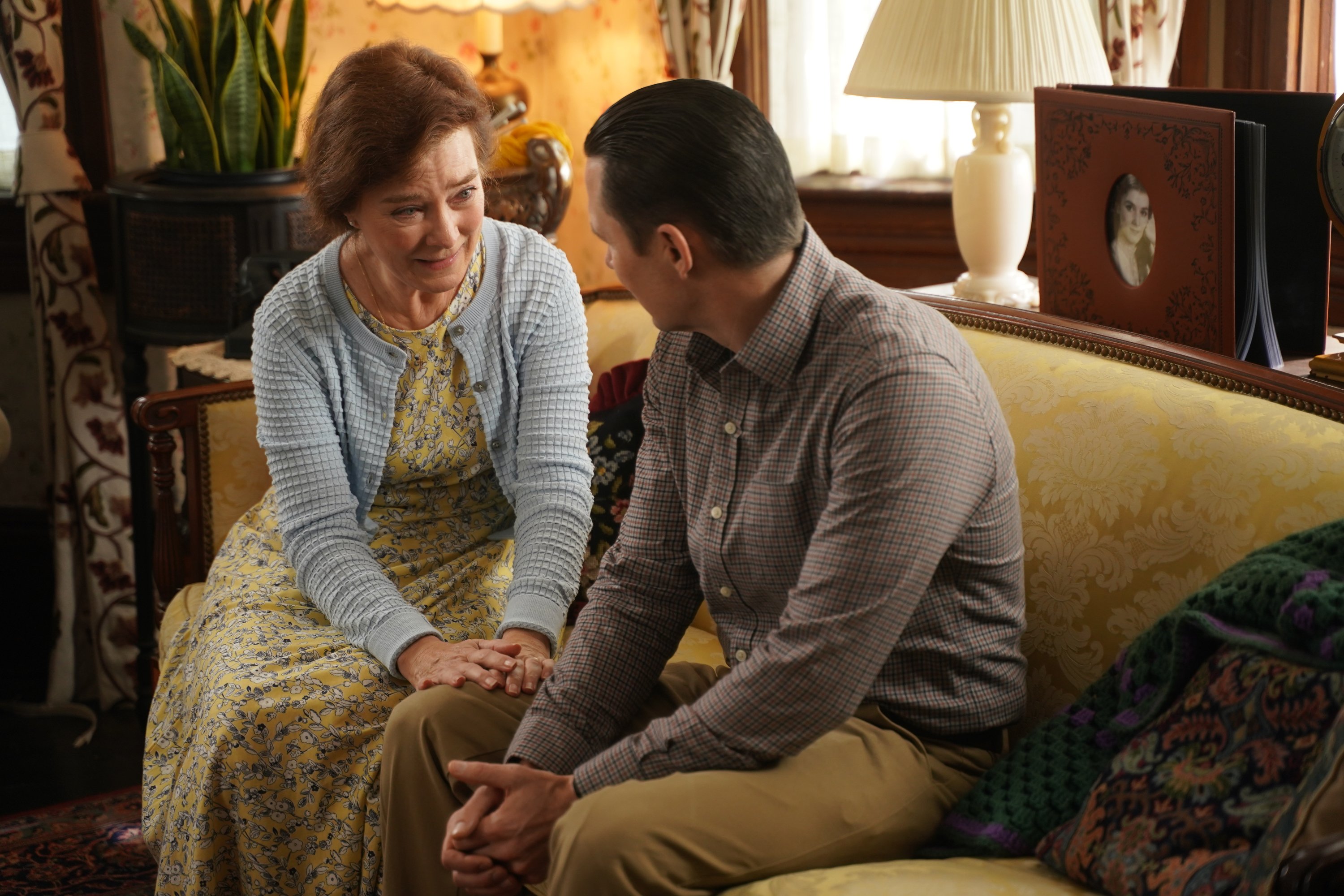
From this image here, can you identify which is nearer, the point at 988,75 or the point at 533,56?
the point at 988,75

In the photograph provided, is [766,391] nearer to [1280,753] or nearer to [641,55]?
[1280,753]

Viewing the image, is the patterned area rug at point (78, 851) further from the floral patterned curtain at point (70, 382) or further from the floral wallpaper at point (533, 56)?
the floral wallpaper at point (533, 56)

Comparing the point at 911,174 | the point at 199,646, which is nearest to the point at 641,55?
the point at 911,174

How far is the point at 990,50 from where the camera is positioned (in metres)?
2.04

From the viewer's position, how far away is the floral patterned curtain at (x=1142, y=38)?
2.62 m

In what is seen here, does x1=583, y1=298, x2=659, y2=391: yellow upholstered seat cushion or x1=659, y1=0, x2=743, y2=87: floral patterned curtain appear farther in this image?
x1=659, y1=0, x2=743, y2=87: floral patterned curtain

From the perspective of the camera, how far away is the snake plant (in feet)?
8.96

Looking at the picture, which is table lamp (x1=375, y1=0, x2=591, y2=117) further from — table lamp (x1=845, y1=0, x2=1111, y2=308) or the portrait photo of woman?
the portrait photo of woman

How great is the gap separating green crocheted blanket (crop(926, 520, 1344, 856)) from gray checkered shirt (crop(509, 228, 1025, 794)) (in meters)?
0.07

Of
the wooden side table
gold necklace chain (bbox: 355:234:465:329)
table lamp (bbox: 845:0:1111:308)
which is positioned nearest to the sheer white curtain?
table lamp (bbox: 845:0:1111:308)

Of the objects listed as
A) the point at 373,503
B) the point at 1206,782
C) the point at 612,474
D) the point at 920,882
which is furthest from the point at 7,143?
the point at 1206,782

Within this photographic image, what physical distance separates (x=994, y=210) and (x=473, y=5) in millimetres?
1360

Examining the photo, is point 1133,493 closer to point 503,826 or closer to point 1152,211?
point 1152,211

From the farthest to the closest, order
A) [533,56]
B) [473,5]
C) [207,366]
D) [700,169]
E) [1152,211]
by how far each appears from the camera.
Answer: [533,56] < [473,5] < [207,366] < [1152,211] < [700,169]
